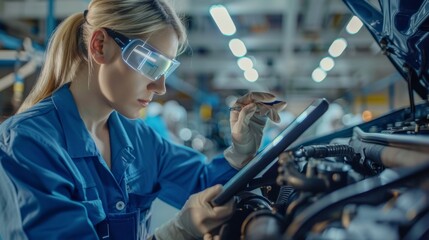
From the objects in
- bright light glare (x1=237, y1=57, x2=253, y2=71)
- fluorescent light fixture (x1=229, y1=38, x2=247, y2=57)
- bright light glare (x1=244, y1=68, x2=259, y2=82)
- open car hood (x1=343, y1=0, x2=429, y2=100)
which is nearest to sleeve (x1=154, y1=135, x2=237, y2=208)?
open car hood (x1=343, y1=0, x2=429, y2=100)

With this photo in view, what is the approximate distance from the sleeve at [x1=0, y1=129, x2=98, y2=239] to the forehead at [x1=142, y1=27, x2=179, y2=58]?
0.43 meters

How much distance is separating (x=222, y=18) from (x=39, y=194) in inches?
144

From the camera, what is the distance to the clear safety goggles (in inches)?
46.6

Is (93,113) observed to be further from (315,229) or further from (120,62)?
(315,229)

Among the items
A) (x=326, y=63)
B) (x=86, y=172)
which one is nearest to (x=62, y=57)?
(x=86, y=172)

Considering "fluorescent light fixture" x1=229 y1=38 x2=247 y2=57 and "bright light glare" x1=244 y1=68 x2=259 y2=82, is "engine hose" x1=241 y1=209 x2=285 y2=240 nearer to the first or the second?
"fluorescent light fixture" x1=229 y1=38 x2=247 y2=57

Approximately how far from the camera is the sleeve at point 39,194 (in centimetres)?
96

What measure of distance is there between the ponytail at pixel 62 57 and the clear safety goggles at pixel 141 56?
0.60 feet

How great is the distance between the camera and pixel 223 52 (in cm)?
836

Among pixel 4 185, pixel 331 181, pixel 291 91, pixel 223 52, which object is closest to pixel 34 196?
pixel 4 185

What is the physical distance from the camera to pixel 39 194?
965 mm

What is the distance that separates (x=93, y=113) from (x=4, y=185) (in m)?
0.38

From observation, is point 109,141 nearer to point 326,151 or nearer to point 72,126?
point 72,126

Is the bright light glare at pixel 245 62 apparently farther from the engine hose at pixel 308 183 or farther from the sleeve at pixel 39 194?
the engine hose at pixel 308 183
